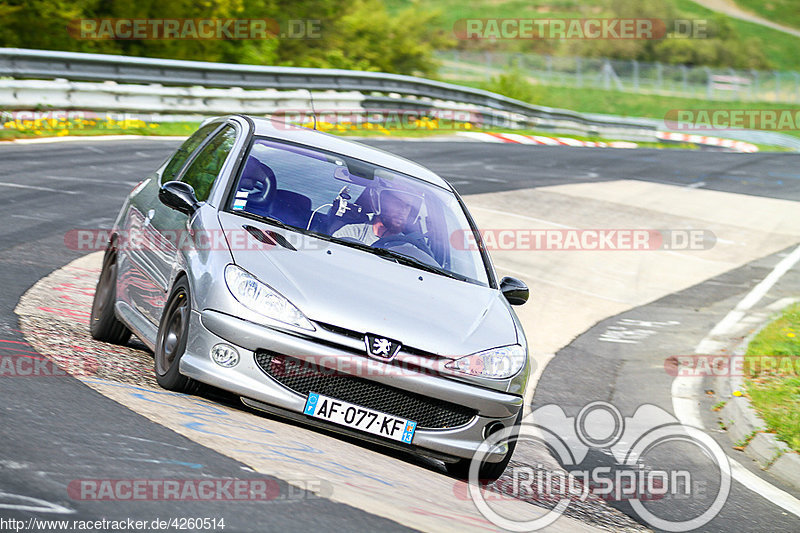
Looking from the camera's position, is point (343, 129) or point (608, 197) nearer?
point (608, 197)

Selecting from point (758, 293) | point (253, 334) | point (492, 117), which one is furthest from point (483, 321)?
point (492, 117)

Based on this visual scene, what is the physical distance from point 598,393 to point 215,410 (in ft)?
14.5

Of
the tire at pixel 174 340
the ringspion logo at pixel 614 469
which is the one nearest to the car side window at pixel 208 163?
the tire at pixel 174 340

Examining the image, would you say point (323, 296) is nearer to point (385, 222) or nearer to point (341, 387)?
point (341, 387)

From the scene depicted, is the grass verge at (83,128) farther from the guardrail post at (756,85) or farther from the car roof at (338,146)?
the guardrail post at (756,85)

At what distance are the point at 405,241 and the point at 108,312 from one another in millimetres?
2058

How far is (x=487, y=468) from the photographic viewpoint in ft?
19.1

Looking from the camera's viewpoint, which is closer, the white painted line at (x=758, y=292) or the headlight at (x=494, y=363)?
the headlight at (x=494, y=363)

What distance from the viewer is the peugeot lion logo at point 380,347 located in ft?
17.5

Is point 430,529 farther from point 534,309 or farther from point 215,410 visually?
point 534,309

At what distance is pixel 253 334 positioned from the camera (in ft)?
17.6

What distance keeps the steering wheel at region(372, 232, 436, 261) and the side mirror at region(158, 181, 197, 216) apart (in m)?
1.11

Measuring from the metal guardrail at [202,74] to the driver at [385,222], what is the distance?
12981 mm

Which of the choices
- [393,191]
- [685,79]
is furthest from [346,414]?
[685,79]
